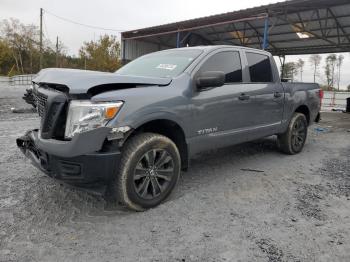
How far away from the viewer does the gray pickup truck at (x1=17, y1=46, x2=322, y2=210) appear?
2.94 m

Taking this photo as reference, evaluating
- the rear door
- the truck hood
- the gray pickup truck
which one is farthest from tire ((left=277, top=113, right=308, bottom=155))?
the truck hood

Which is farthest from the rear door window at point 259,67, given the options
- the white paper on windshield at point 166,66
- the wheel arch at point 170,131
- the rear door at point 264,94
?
the wheel arch at point 170,131

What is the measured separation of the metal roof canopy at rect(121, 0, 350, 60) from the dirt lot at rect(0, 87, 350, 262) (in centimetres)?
1027

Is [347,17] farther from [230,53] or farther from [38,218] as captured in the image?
[38,218]

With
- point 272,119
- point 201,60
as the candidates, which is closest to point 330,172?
point 272,119

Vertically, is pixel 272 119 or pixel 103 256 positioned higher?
pixel 272 119

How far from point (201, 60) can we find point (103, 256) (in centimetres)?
253

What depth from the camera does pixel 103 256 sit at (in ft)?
8.36

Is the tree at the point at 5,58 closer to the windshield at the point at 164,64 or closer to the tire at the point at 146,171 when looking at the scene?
the windshield at the point at 164,64

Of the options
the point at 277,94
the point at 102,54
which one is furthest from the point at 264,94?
the point at 102,54

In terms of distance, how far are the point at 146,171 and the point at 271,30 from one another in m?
16.8

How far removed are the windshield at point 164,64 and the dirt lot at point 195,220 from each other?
146 cm

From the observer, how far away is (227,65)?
4.48 m

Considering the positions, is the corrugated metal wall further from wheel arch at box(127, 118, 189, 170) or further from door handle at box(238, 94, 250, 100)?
wheel arch at box(127, 118, 189, 170)
